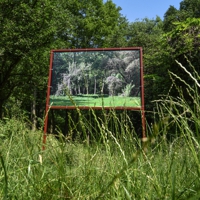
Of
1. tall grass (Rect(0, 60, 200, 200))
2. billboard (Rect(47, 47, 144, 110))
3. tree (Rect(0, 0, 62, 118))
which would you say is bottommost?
tall grass (Rect(0, 60, 200, 200))

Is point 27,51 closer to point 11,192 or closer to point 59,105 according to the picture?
point 59,105

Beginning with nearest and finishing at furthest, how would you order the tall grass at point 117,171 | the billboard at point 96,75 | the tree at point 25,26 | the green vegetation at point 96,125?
the tall grass at point 117,171
the green vegetation at point 96,125
the billboard at point 96,75
the tree at point 25,26

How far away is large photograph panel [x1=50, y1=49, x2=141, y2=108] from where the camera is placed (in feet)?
21.5

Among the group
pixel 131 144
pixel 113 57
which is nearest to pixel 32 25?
pixel 113 57

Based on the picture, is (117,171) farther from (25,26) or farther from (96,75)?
(25,26)

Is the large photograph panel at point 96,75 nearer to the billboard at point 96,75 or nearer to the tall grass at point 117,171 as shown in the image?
the billboard at point 96,75

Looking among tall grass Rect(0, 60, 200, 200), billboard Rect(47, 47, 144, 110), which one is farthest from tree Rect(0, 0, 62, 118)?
tall grass Rect(0, 60, 200, 200)

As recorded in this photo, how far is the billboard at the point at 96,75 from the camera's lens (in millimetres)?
6516

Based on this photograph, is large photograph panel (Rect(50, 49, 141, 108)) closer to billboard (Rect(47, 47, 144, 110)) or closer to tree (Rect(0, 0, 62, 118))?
billboard (Rect(47, 47, 144, 110))

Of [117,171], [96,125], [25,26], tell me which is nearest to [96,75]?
[96,125]

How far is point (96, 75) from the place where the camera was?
6832mm

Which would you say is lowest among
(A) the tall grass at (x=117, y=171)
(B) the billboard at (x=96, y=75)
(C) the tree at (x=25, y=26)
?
(A) the tall grass at (x=117, y=171)

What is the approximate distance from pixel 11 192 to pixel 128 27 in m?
31.6

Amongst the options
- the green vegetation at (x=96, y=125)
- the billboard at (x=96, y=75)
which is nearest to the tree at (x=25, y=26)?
the green vegetation at (x=96, y=125)
